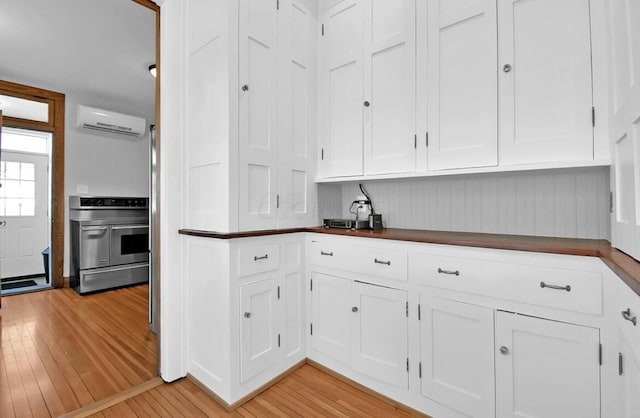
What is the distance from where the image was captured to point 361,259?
1.85 metres

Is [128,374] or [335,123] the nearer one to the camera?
[128,374]

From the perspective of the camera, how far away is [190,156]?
1967mm

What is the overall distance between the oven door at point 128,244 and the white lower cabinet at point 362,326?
11.4 feet

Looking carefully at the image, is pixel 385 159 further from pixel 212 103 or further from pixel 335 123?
pixel 212 103

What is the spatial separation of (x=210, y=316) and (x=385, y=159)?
1483mm

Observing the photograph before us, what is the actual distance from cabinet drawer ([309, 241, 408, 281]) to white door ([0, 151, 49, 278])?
5.04 m

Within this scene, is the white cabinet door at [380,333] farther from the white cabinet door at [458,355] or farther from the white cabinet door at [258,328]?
the white cabinet door at [258,328]

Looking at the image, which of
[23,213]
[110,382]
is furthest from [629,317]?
[23,213]

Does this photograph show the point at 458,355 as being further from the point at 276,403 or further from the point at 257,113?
the point at 257,113

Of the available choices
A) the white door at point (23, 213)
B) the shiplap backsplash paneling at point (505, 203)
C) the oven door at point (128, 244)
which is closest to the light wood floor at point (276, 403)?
the shiplap backsplash paneling at point (505, 203)

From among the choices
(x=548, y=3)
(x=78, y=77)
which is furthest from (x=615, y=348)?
(x=78, y=77)

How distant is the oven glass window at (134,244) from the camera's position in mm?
4273

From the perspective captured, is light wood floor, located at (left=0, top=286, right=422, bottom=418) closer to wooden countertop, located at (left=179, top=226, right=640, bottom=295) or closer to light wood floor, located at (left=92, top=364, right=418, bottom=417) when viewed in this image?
light wood floor, located at (left=92, top=364, right=418, bottom=417)

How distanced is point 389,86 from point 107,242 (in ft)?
13.8
